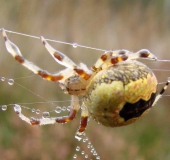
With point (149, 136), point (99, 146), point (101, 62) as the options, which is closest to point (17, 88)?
point (99, 146)

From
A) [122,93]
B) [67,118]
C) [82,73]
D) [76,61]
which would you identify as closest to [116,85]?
[122,93]

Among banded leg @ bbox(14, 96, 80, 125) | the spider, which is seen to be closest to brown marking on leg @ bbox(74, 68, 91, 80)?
the spider

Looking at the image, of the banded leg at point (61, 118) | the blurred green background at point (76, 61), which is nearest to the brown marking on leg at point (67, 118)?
the banded leg at point (61, 118)

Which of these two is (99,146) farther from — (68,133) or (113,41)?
(113,41)

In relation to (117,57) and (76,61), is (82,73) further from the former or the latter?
(76,61)

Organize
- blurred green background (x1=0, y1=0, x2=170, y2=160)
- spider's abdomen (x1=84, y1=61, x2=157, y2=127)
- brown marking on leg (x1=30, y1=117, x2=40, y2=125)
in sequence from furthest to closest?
blurred green background (x1=0, y1=0, x2=170, y2=160) → brown marking on leg (x1=30, y1=117, x2=40, y2=125) → spider's abdomen (x1=84, y1=61, x2=157, y2=127)

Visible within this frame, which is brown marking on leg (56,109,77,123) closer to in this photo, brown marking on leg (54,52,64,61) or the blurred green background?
brown marking on leg (54,52,64,61)
